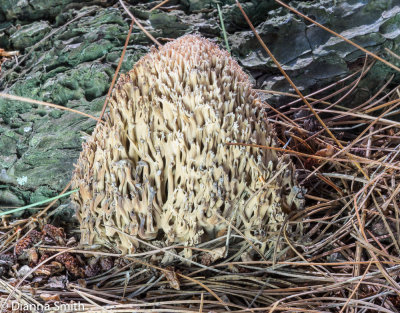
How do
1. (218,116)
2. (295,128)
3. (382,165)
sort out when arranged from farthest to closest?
1. (295,128)
2. (382,165)
3. (218,116)

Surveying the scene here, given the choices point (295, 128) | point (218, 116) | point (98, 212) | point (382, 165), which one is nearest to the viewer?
point (218, 116)

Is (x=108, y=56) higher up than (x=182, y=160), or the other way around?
(x=108, y=56)

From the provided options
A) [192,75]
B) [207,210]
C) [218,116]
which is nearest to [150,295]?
[207,210]

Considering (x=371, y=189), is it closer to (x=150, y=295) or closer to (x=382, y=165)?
(x=382, y=165)

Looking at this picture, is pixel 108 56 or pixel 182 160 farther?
pixel 108 56

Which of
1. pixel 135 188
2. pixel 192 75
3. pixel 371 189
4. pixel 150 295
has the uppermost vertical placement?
pixel 192 75

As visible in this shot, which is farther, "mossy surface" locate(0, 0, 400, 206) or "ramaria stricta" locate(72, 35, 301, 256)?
"mossy surface" locate(0, 0, 400, 206)

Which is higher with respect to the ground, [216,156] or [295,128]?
[216,156]

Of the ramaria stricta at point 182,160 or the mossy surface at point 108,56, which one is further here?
the mossy surface at point 108,56
